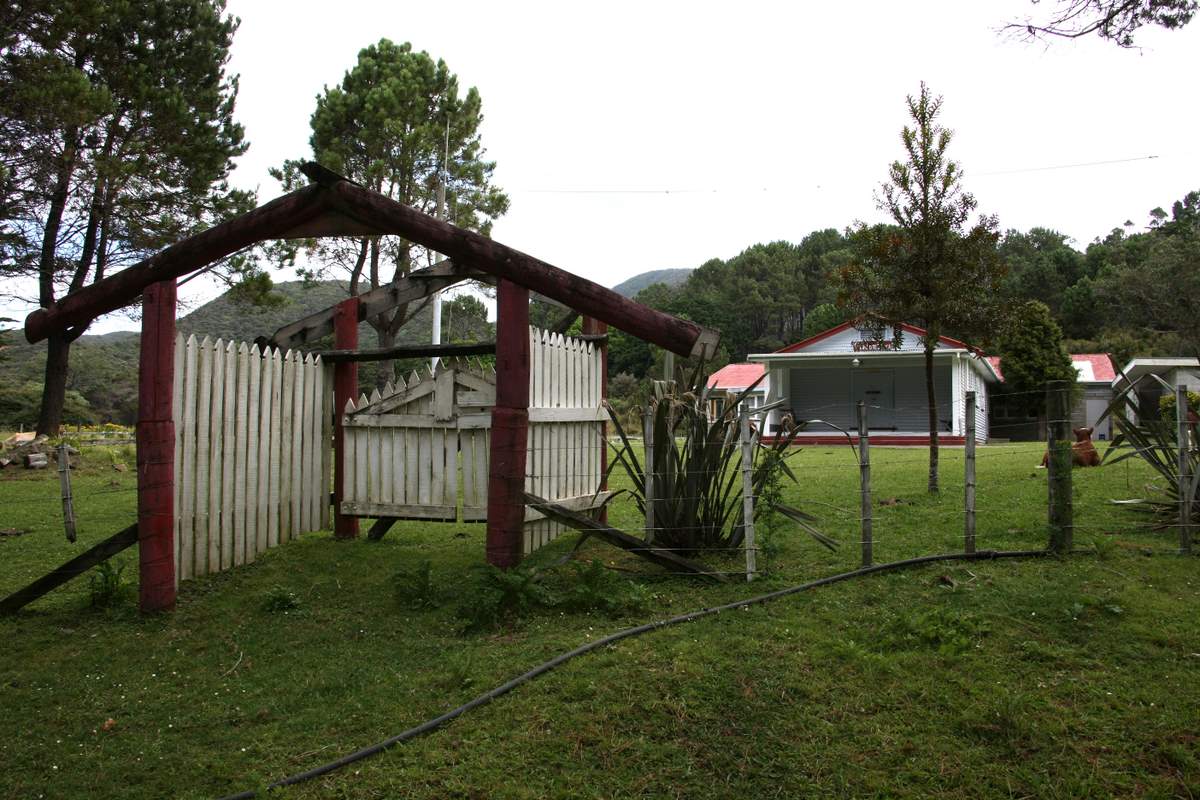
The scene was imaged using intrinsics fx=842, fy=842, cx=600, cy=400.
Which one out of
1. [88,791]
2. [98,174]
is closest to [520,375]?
[88,791]

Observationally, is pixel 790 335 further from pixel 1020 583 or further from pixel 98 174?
pixel 1020 583

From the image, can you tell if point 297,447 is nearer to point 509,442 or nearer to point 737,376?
point 509,442

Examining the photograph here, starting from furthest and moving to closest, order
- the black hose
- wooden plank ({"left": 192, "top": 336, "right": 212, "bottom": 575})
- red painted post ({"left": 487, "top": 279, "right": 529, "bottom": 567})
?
1. wooden plank ({"left": 192, "top": 336, "right": 212, "bottom": 575})
2. red painted post ({"left": 487, "top": 279, "right": 529, "bottom": 567})
3. the black hose

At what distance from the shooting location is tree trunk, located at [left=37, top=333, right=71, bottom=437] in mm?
21594

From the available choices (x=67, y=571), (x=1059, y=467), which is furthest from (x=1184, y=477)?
(x=67, y=571)

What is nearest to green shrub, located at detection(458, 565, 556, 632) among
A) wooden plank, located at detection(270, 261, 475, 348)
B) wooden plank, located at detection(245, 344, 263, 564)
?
wooden plank, located at detection(245, 344, 263, 564)

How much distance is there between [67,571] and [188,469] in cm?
104

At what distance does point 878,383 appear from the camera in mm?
30453

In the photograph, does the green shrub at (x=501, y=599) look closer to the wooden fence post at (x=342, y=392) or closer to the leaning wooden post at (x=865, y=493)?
the leaning wooden post at (x=865, y=493)

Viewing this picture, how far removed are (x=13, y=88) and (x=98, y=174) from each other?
5152 mm

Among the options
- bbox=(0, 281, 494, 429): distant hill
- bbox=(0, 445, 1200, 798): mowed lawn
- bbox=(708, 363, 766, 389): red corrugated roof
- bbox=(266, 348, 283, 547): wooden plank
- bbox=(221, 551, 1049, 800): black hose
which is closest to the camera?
bbox=(0, 445, 1200, 798): mowed lawn

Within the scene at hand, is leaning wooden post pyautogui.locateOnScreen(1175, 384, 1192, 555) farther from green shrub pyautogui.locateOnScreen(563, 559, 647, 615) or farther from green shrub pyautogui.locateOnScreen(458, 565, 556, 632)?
green shrub pyautogui.locateOnScreen(458, 565, 556, 632)

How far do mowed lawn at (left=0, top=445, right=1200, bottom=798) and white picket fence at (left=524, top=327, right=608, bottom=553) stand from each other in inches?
45.6

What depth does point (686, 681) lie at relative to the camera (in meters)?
4.29
